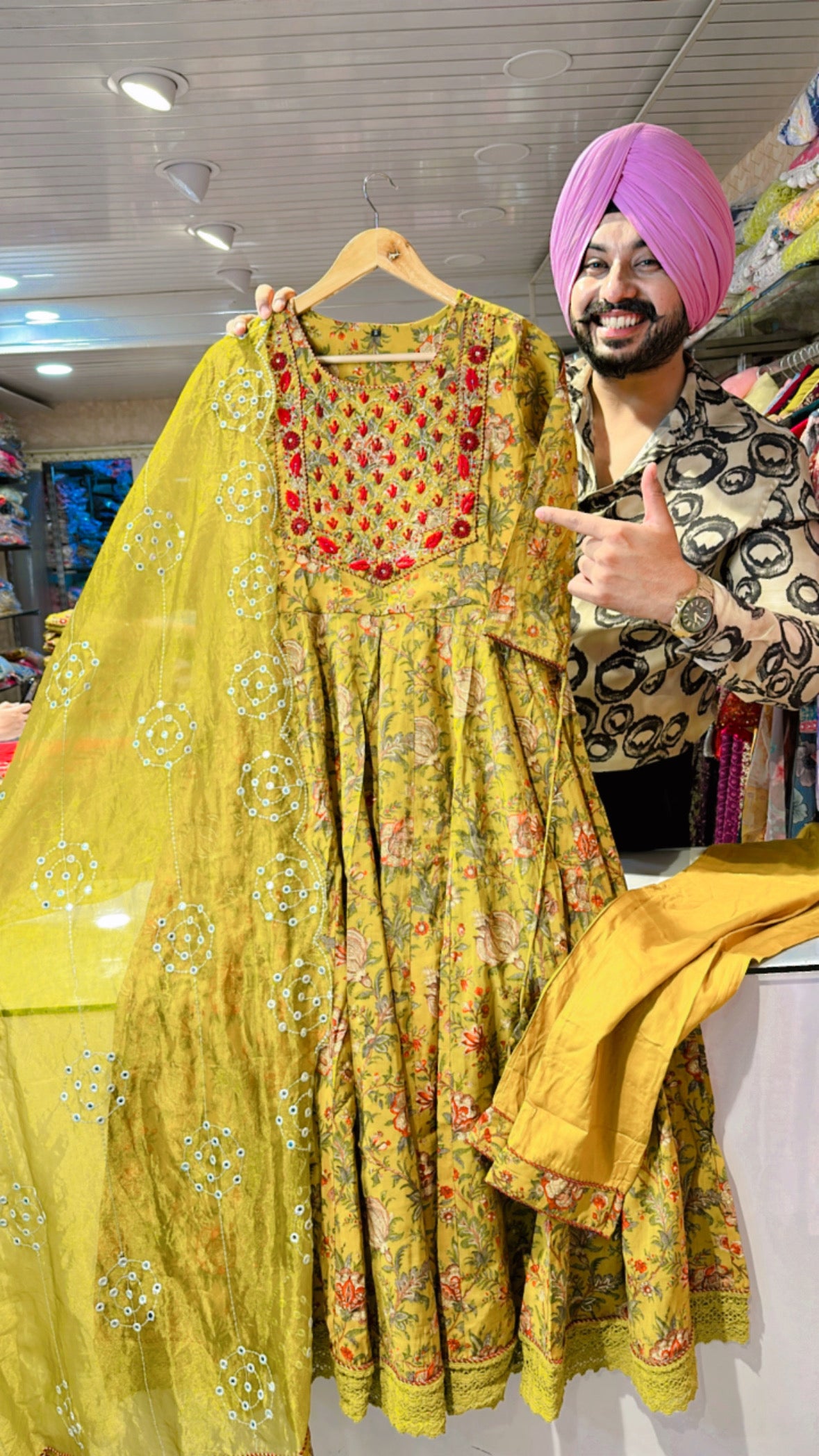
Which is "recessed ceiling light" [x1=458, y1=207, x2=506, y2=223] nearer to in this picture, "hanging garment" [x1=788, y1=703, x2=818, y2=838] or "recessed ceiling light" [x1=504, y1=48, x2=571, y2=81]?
"recessed ceiling light" [x1=504, y1=48, x2=571, y2=81]

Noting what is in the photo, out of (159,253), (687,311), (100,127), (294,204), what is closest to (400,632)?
(687,311)

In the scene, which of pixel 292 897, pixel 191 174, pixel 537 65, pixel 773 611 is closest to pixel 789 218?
pixel 537 65

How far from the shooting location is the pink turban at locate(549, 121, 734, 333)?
1.36 m

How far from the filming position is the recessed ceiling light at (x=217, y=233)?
3631 mm

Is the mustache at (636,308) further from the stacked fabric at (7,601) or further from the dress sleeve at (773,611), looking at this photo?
the stacked fabric at (7,601)

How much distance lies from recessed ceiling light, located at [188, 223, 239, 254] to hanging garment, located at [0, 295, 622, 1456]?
9.05ft


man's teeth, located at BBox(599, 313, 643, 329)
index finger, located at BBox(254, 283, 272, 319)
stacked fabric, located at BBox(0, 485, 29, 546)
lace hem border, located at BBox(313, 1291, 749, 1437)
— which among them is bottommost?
lace hem border, located at BBox(313, 1291, 749, 1437)

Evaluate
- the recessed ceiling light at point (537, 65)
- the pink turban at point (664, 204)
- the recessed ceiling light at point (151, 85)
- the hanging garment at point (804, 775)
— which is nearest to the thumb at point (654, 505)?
the pink turban at point (664, 204)

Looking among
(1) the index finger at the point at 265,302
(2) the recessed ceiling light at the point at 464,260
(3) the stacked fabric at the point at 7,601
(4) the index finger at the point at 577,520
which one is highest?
(2) the recessed ceiling light at the point at 464,260

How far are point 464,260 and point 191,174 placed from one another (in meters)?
1.61

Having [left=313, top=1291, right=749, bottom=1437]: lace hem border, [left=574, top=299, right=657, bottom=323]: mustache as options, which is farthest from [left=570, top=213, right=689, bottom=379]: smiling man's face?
[left=313, top=1291, right=749, bottom=1437]: lace hem border

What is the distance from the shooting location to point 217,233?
367 cm

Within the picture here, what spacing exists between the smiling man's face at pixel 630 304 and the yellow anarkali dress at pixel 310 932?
0.78 ft

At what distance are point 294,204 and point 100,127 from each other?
86 centimetres
